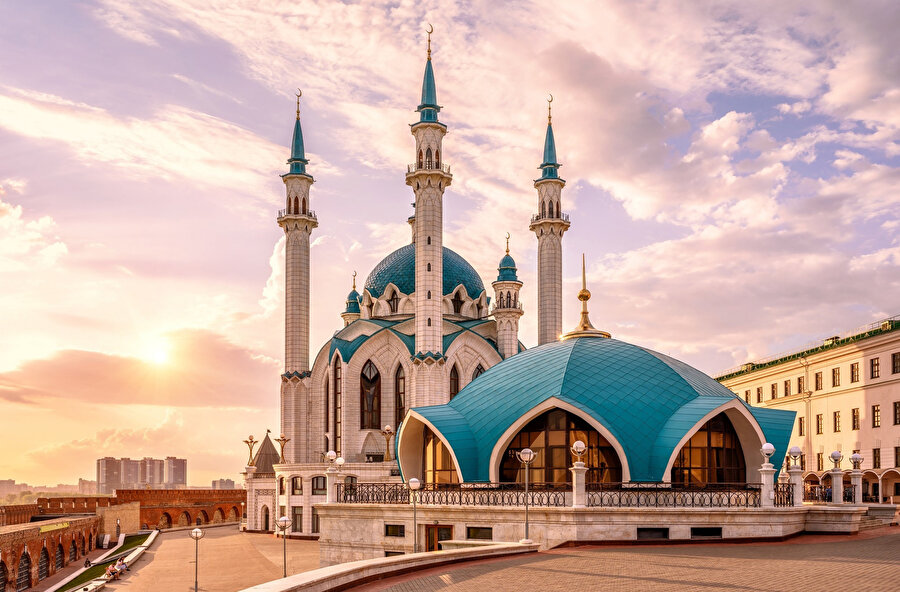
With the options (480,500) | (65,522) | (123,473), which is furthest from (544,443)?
(123,473)

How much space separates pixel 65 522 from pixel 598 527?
134 feet

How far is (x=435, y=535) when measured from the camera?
87.5 ft

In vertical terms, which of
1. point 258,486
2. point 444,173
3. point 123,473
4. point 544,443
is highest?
point 444,173

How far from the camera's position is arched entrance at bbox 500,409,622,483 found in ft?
99.6

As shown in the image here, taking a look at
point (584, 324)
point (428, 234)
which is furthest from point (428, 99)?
point (584, 324)

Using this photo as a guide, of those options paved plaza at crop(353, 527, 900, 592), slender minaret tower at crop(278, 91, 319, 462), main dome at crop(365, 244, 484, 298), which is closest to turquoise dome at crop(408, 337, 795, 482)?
paved plaza at crop(353, 527, 900, 592)

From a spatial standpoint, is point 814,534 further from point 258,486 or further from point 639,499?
point 258,486

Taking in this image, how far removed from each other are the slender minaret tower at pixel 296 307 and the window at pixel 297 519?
528 centimetres

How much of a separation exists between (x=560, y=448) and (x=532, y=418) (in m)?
1.45

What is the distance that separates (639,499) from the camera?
25.3 m

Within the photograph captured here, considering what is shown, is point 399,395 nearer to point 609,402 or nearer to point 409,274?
point 409,274

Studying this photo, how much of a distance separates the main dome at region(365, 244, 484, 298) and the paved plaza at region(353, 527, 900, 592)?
44.5 metres

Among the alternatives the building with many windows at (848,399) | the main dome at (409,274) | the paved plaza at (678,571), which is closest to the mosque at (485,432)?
the paved plaza at (678,571)

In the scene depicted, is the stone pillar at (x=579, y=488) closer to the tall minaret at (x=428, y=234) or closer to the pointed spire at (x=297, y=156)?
the tall minaret at (x=428, y=234)
